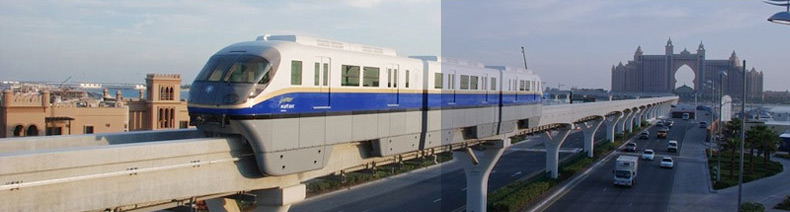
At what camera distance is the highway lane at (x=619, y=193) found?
32.1 meters

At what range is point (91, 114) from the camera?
45156mm

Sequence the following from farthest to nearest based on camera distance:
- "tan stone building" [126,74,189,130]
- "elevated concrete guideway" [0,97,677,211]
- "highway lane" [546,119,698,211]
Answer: "tan stone building" [126,74,189,130] < "highway lane" [546,119,698,211] < "elevated concrete guideway" [0,97,677,211]

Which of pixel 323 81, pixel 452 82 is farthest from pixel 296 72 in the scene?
pixel 452 82

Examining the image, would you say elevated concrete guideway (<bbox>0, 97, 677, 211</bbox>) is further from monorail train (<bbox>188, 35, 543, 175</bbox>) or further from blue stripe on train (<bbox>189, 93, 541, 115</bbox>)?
blue stripe on train (<bbox>189, 93, 541, 115</bbox>)

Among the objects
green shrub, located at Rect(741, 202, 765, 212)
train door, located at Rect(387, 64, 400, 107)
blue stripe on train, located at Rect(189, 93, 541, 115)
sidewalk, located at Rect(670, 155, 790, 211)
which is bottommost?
sidewalk, located at Rect(670, 155, 790, 211)

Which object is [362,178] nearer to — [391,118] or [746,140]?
[391,118]

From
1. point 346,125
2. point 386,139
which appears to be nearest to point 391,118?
point 386,139

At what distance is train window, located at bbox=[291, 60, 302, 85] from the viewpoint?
12336 millimetres

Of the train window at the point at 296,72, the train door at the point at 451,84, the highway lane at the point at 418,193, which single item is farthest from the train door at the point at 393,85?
the highway lane at the point at 418,193

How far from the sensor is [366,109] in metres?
14.7

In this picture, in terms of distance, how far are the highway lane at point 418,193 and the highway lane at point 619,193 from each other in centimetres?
511

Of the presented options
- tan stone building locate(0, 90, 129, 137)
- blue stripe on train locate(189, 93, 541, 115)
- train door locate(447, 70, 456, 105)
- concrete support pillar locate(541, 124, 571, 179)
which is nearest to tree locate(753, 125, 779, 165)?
concrete support pillar locate(541, 124, 571, 179)

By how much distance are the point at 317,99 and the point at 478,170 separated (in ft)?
59.4

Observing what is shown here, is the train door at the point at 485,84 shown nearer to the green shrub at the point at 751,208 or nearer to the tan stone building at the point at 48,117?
the green shrub at the point at 751,208
